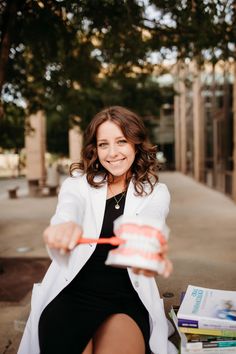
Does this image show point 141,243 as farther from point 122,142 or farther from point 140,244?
point 122,142

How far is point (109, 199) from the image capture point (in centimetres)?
229

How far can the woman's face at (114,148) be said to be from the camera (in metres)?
2.20

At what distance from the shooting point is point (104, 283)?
2.17m

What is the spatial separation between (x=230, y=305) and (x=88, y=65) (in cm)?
763

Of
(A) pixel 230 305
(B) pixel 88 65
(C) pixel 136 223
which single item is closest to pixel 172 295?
(A) pixel 230 305

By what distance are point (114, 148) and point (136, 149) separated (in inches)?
10.0

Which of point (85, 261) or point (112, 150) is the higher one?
point (112, 150)

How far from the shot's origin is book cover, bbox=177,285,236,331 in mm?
1913

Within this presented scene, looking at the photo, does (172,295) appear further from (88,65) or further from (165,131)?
(165,131)

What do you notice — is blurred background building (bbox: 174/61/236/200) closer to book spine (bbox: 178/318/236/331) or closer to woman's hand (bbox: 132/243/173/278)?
book spine (bbox: 178/318/236/331)

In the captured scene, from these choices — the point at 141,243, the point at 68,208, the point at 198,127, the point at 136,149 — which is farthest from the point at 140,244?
the point at 198,127

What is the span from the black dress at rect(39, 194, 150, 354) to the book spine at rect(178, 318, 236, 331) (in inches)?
9.9

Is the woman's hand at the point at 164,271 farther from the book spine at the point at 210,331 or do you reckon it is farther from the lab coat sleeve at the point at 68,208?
the book spine at the point at 210,331

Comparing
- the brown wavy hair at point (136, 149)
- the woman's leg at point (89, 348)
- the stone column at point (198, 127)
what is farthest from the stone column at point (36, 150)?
the woman's leg at point (89, 348)
